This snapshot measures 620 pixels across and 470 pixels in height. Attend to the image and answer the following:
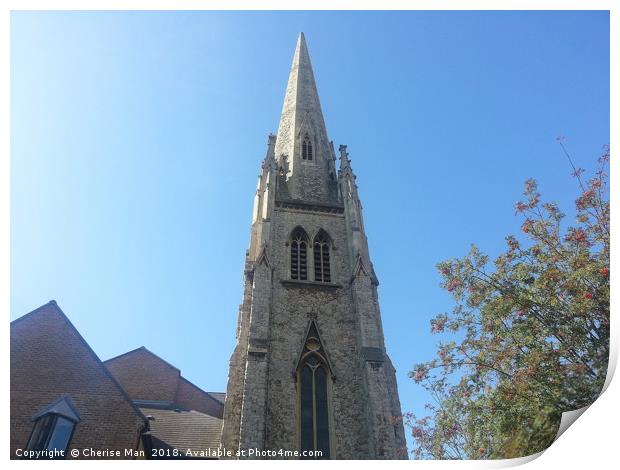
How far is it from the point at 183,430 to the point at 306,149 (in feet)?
51.8

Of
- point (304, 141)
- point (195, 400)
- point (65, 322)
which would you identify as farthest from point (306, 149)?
point (65, 322)

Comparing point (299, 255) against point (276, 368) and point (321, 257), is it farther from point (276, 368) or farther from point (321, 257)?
point (276, 368)

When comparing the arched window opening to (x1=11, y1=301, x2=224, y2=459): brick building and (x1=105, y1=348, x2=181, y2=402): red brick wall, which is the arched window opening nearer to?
(x1=11, y1=301, x2=224, y2=459): brick building

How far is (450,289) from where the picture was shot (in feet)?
39.4

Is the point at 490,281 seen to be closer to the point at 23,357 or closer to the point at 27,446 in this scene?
the point at 27,446

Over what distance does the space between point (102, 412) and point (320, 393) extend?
6.68 metres

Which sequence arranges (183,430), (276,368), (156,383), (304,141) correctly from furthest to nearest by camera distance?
(304,141) → (156,383) → (183,430) → (276,368)

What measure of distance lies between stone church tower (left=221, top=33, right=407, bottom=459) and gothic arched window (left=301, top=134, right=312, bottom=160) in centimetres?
160

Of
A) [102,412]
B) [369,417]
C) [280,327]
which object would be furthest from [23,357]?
[369,417]

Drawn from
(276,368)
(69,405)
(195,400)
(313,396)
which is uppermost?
(195,400)

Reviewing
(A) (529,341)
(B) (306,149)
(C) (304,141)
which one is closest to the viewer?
(A) (529,341)

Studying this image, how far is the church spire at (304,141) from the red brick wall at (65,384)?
1223cm

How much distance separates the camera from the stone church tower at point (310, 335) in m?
14.5

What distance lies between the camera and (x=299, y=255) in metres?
20.0
